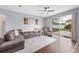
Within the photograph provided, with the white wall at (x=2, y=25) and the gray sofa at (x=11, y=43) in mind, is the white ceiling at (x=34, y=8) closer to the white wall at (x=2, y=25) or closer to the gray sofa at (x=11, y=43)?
the white wall at (x=2, y=25)

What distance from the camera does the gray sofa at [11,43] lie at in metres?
1.81

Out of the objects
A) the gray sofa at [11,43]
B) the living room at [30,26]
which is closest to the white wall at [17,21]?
the living room at [30,26]

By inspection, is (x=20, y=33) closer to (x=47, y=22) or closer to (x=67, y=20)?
(x=47, y=22)

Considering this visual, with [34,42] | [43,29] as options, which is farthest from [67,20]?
[34,42]

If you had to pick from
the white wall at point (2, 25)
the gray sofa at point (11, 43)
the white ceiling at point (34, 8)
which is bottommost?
the gray sofa at point (11, 43)

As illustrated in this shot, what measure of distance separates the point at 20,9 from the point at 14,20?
0.27 metres

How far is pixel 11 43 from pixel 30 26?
0.57 m

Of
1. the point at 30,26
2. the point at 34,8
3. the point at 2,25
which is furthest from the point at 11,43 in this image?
the point at 34,8

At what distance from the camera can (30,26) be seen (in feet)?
6.59

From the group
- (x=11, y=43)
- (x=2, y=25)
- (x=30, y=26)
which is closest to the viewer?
(x=2, y=25)

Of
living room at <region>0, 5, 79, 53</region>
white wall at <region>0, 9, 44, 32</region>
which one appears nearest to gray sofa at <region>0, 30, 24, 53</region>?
living room at <region>0, 5, 79, 53</region>

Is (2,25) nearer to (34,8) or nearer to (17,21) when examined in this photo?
(17,21)

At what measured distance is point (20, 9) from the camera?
6.08 feet

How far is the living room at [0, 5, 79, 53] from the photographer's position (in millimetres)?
1796
